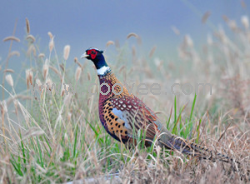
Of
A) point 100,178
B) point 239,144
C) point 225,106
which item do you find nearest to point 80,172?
point 100,178

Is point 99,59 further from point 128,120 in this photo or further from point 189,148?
point 189,148

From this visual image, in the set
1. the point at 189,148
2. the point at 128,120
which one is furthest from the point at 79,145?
the point at 189,148

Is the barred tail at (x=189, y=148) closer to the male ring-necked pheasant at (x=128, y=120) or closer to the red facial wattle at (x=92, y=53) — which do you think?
the male ring-necked pheasant at (x=128, y=120)

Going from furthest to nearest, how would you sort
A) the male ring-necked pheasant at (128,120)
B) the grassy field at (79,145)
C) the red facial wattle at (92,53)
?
the red facial wattle at (92,53), the male ring-necked pheasant at (128,120), the grassy field at (79,145)

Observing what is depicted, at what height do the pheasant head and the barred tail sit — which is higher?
the pheasant head

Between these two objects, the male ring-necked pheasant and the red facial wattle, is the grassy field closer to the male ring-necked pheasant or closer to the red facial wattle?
the male ring-necked pheasant

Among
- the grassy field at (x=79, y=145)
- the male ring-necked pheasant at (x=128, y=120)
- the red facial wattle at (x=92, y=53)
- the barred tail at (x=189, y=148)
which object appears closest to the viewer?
the grassy field at (x=79, y=145)

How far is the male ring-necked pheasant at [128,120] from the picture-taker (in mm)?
3293

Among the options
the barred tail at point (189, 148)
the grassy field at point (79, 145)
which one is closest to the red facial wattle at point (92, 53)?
the grassy field at point (79, 145)

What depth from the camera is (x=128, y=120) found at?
334 centimetres

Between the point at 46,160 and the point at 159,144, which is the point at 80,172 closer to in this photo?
the point at 46,160

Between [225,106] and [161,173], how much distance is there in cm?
294

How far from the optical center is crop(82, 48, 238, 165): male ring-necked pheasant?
10.8 ft

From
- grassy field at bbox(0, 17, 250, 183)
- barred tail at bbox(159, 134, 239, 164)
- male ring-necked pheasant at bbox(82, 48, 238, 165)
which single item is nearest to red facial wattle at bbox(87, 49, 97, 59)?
male ring-necked pheasant at bbox(82, 48, 238, 165)
